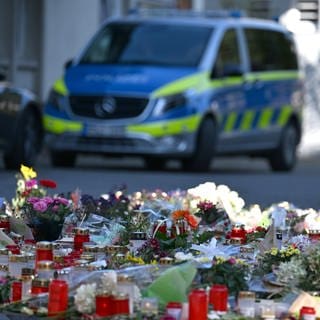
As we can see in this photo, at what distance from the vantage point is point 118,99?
18.2m

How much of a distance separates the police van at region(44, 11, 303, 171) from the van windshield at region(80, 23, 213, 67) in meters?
0.01

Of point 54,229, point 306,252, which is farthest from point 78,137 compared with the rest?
point 306,252

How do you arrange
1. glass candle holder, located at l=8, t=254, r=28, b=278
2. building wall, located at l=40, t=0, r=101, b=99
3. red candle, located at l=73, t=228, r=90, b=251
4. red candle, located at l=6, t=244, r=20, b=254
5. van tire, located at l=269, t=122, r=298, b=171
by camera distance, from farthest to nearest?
1. building wall, located at l=40, t=0, r=101, b=99
2. van tire, located at l=269, t=122, r=298, b=171
3. red candle, located at l=73, t=228, r=90, b=251
4. red candle, located at l=6, t=244, r=20, b=254
5. glass candle holder, located at l=8, t=254, r=28, b=278

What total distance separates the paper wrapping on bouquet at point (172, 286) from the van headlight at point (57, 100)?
41.7 ft

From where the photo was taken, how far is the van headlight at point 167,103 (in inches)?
711

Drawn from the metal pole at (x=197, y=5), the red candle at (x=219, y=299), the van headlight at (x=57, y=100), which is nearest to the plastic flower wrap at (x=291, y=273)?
the red candle at (x=219, y=299)

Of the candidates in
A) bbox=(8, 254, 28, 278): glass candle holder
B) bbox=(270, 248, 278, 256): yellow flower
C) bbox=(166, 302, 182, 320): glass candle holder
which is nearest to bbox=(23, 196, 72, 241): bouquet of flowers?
bbox=(8, 254, 28, 278): glass candle holder

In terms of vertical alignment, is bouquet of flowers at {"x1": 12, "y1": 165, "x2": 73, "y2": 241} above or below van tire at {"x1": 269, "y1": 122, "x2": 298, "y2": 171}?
above

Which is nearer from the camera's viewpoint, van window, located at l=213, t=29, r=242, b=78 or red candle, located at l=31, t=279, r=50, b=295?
red candle, located at l=31, t=279, r=50, b=295

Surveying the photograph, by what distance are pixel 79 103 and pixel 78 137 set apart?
1.52ft

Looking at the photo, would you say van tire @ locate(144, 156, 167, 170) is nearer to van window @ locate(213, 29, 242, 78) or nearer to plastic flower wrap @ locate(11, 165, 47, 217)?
van window @ locate(213, 29, 242, 78)

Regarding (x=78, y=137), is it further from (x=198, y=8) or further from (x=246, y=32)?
(x=198, y=8)

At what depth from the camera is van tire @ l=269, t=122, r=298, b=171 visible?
21.4 metres

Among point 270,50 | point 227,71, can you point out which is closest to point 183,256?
point 227,71
